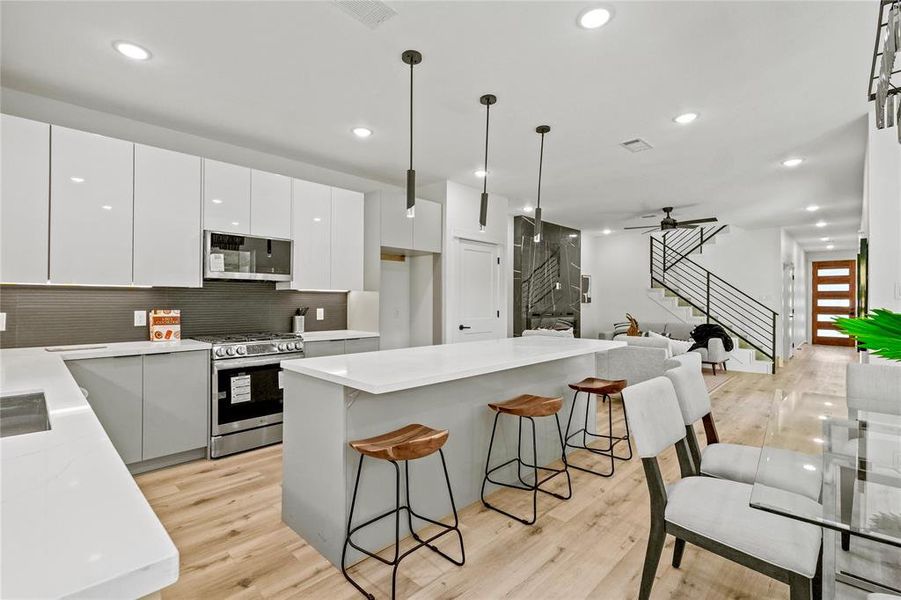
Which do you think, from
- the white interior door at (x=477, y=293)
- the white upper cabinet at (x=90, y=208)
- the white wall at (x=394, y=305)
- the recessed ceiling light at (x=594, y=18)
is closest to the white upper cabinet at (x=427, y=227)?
the white interior door at (x=477, y=293)

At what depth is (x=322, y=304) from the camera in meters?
4.70

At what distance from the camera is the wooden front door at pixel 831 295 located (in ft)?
39.4

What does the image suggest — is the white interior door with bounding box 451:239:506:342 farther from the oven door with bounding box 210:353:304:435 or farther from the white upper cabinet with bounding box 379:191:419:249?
the oven door with bounding box 210:353:304:435

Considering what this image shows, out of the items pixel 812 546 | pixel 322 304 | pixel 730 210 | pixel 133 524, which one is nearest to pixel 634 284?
pixel 730 210

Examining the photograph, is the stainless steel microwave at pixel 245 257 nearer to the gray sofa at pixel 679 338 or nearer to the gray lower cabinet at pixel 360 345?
the gray lower cabinet at pixel 360 345

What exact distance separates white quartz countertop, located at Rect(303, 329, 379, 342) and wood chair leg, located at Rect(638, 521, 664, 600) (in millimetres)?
3059

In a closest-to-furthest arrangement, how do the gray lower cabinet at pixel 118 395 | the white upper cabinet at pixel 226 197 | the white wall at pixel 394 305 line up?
1. the gray lower cabinet at pixel 118 395
2. the white upper cabinet at pixel 226 197
3. the white wall at pixel 394 305

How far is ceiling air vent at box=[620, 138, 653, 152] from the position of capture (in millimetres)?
3860

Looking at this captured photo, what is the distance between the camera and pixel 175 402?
326 centimetres

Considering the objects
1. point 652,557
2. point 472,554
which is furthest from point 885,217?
point 472,554

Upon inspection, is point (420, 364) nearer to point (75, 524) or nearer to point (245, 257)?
point (75, 524)

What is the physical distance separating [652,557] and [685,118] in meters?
3.09

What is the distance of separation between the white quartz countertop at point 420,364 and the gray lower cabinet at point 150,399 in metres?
1.32

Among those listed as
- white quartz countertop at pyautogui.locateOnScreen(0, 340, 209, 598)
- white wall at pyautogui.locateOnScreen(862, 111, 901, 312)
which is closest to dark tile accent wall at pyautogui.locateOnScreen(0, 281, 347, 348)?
white quartz countertop at pyautogui.locateOnScreen(0, 340, 209, 598)
